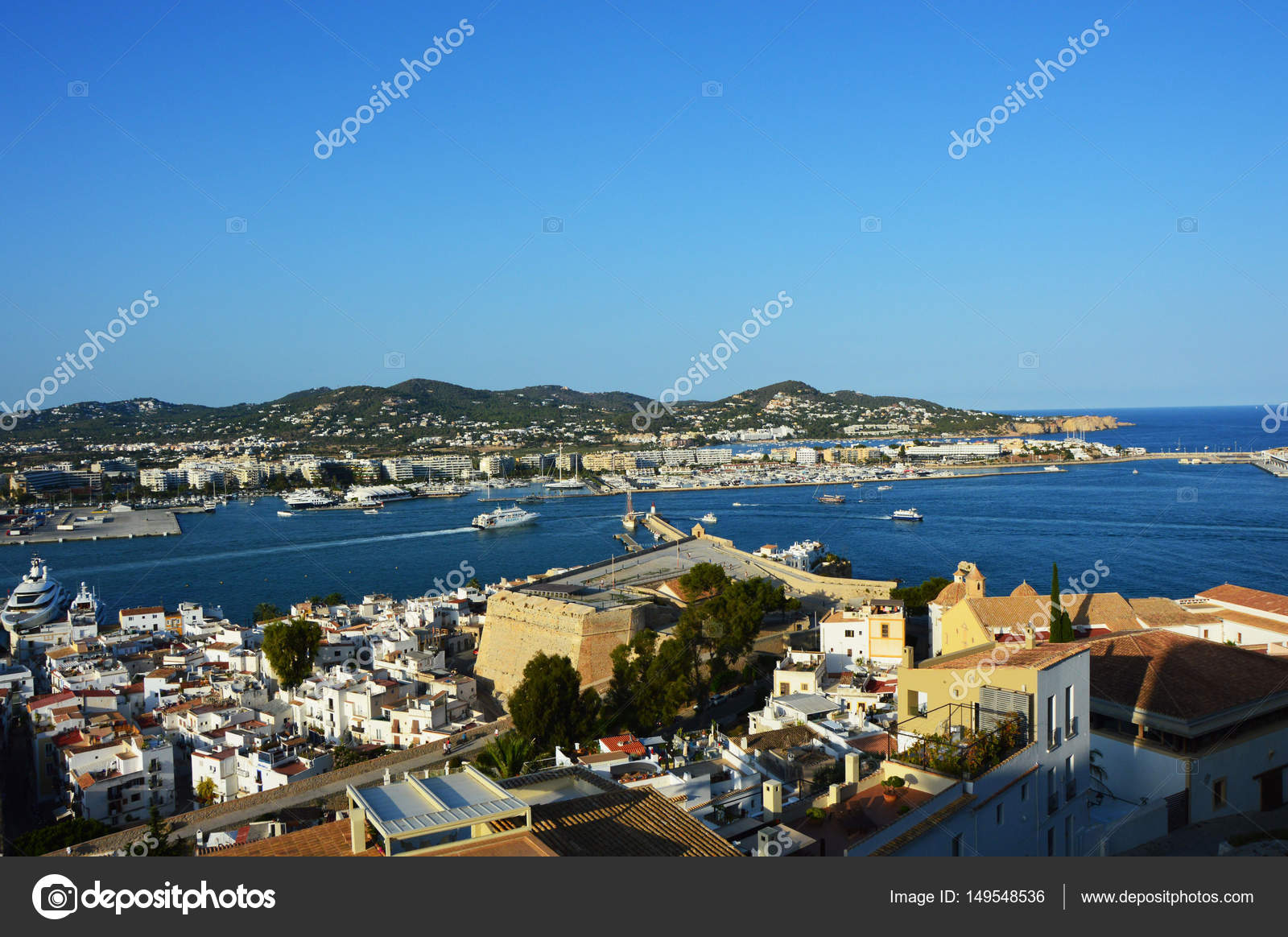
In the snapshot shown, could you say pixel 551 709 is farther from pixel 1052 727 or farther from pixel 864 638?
pixel 1052 727

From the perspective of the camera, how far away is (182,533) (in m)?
36.6

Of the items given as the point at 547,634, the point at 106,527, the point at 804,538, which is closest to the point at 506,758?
the point at 547,634

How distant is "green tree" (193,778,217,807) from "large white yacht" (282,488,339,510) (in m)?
36.5

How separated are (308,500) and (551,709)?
127 feet

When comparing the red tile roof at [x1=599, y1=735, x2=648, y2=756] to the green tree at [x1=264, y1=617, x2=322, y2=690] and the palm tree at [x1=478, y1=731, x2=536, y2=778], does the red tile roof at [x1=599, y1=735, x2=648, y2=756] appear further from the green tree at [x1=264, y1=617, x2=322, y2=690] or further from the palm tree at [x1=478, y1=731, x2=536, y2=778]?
the green tree at [x1=264, y1=617, x2=322, y2=690]

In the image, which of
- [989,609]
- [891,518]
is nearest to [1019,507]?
[891,518]

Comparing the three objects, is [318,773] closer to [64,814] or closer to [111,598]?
[64,814]

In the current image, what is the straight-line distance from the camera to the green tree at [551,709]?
9156mm

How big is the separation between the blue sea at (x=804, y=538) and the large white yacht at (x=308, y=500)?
1.33 metres

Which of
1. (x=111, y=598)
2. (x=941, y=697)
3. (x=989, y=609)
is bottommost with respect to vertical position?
(x=111, y=598)

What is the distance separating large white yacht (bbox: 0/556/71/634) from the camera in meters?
19.3

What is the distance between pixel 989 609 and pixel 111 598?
22684 millimetres

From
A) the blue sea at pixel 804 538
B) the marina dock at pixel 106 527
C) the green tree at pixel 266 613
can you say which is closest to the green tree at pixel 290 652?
the green tree at pixel 266 613

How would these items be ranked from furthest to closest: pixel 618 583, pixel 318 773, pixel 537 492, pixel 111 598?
pixel 537 492
pixel 111 598
pixel 618 583
pixel 318 773
